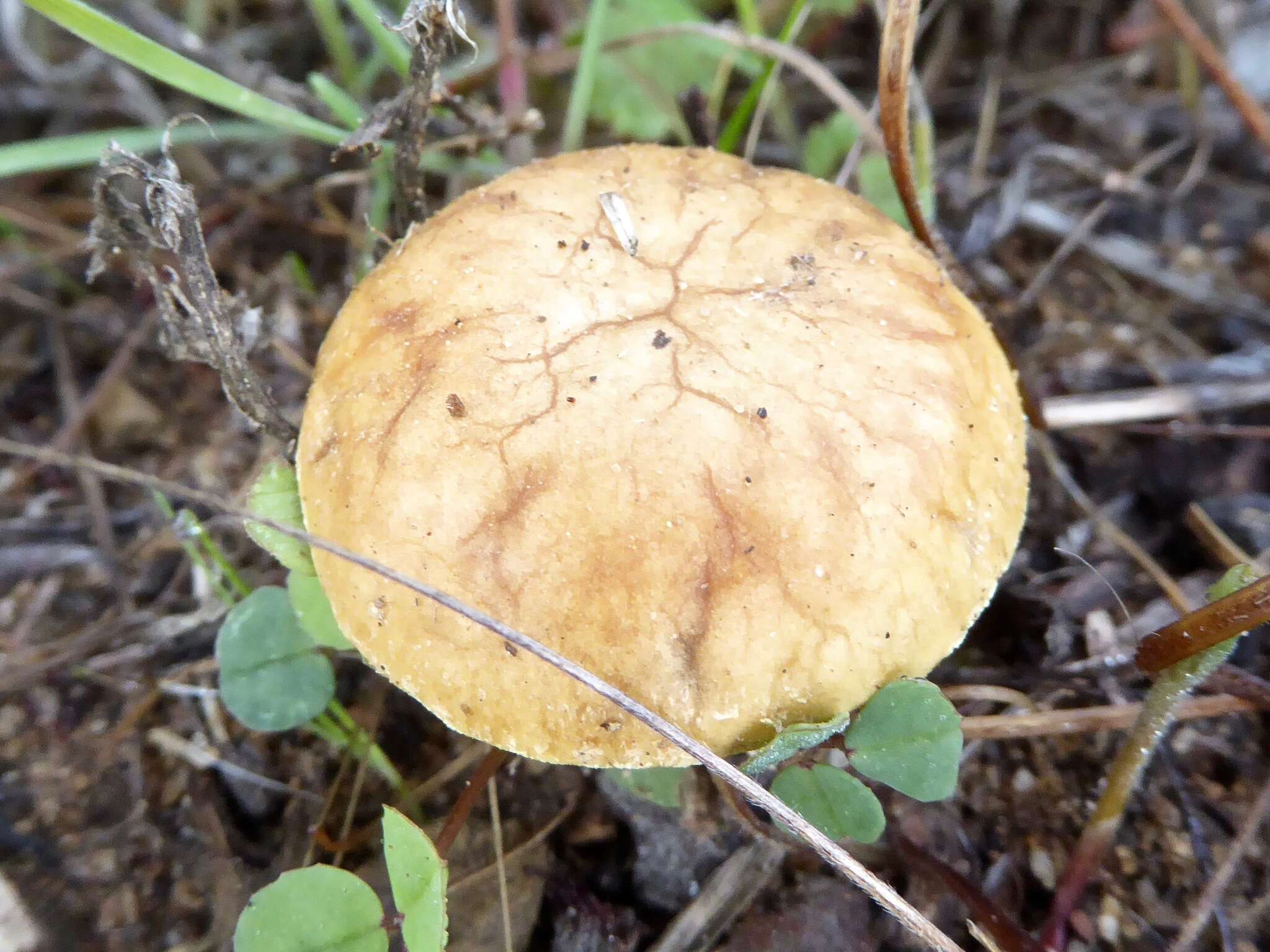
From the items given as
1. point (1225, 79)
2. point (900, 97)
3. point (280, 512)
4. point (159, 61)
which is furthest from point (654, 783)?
point (1225, 79)

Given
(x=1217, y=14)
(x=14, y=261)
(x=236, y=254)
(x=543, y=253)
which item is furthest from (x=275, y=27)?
(x=1217, y=14)

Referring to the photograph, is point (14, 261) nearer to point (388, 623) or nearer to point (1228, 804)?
point (388, 623)

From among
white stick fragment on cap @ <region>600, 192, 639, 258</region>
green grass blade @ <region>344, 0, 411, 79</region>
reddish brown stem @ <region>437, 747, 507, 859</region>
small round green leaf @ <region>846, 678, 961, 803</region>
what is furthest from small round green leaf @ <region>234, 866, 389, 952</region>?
green grass blade @ <region>344, 0, 411, 79</region>

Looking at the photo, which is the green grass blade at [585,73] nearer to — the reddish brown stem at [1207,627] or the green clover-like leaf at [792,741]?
the green clover-like leaf at [792,741]

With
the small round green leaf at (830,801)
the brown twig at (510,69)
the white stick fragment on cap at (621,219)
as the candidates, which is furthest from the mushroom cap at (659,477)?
the brown twig at (510,69)

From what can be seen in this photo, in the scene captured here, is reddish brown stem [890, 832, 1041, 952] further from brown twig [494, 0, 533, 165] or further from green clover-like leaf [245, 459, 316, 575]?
brown twig [494, 0, 533, 165]
